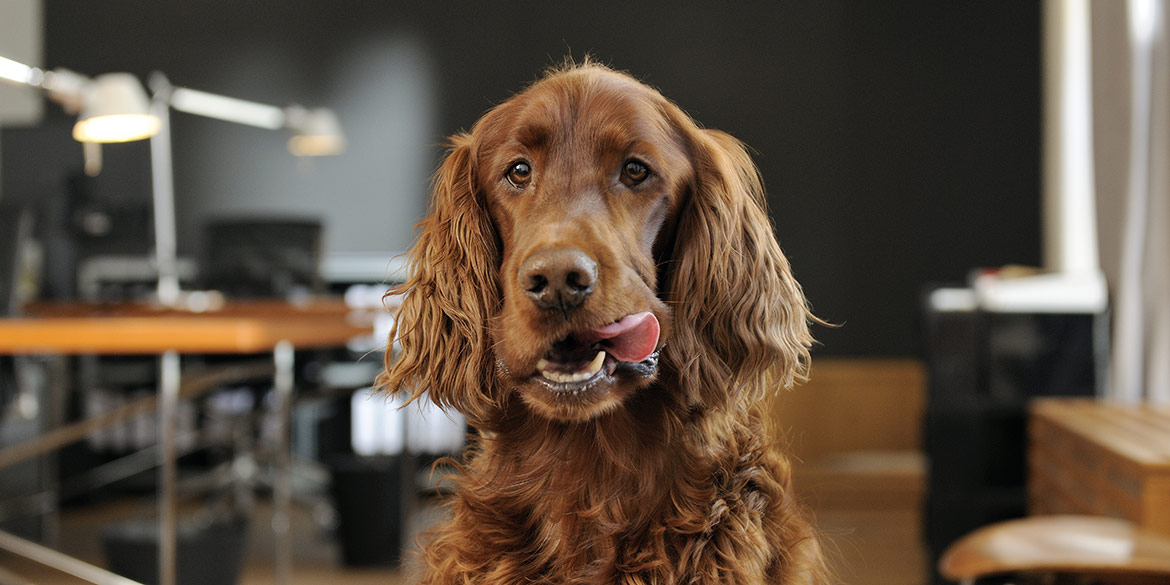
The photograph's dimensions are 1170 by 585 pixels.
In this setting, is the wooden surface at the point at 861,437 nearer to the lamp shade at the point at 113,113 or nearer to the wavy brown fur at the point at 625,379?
the lamp shade at the point at 113,113

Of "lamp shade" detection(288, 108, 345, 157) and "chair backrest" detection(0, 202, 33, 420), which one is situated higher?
"lamp shade" detection(288, 108, 345, 157)

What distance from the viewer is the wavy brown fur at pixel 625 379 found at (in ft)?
3.32

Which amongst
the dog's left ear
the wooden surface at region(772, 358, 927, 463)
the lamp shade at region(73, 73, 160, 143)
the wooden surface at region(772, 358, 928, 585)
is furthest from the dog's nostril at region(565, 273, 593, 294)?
the wooden surface at region(772, 358, 927, 463)

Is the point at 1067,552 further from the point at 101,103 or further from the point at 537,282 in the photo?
the point at 101,103

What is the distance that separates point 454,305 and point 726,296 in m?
0.32

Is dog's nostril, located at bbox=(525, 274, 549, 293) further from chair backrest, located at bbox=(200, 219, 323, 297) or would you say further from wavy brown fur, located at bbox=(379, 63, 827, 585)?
chair backrest, located at bbox=(200, 219, 323, 297)

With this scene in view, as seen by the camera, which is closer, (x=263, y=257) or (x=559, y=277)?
(x=559, y=277)

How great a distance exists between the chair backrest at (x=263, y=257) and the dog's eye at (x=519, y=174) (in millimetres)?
4291

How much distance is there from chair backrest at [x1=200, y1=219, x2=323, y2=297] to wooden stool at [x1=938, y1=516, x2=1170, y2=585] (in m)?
4.00

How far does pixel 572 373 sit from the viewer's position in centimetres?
97

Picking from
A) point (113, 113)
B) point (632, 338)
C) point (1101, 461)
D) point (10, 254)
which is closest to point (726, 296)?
point (632, 338)

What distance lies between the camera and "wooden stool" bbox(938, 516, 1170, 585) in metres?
1.72

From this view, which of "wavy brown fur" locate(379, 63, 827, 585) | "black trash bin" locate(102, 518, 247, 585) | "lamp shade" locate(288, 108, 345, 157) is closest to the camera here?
"wavy brown fur" locate(379, 63, 827, 585)

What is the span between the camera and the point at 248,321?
2.14m
